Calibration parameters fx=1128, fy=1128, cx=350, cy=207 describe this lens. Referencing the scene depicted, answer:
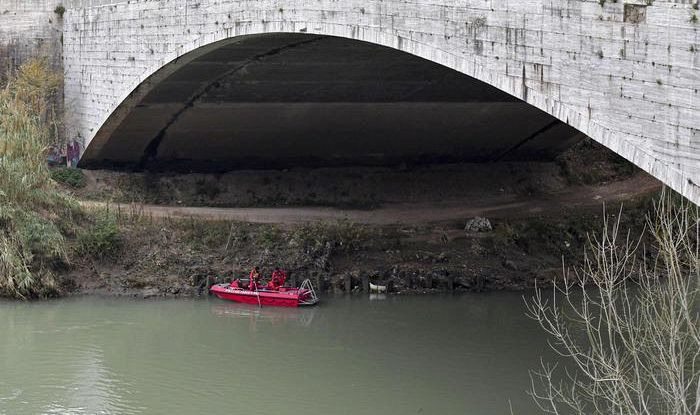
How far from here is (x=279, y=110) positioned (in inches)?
987

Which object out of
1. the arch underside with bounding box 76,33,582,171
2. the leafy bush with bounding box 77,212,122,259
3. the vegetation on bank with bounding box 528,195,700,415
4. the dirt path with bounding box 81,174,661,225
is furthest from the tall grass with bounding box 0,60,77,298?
the vegetation on bank with bounding box 528,195,700,415

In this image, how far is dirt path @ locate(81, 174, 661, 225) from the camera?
24797 millimetres

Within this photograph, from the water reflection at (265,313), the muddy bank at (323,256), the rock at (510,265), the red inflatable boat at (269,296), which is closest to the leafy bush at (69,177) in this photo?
the muddy bank at (323,256)

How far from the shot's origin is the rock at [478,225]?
83.2 feet

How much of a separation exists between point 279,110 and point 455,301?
6.17m

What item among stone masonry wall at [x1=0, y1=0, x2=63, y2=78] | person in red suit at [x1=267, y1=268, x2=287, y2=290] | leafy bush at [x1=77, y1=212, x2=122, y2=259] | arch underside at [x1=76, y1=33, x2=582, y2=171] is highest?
stone masonry wall at [x1=0, y1=0, x2=63, y2=78]

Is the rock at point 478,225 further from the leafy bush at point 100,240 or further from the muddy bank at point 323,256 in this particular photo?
the leafy bush at point 100,240

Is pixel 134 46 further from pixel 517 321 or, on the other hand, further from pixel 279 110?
pixel 517 321

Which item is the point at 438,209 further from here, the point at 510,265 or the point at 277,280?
the point at 277,280

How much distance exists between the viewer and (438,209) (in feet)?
90.9

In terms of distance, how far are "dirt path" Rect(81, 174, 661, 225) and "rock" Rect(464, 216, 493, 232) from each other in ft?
2.66

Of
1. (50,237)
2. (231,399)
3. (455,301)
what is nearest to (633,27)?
(231,399)

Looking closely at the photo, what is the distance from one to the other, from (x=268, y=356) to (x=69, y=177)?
10100mm

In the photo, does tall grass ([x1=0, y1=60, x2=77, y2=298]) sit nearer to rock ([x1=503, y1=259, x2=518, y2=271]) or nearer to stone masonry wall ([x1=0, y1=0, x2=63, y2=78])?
stone masonry wall ([x1=0, y1=0, x2=63, y2=78])
